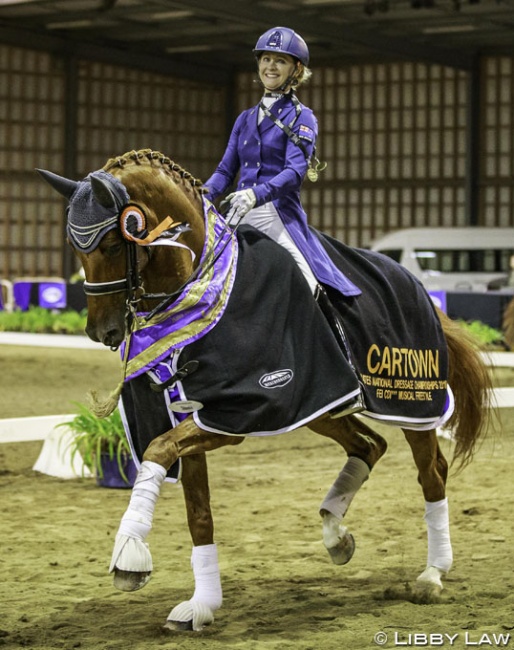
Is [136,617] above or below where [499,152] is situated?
below

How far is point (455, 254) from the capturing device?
20297mm

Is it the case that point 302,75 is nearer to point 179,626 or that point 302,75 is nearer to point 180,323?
point 180,323

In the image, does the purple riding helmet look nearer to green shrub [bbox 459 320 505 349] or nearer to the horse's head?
the horse's head

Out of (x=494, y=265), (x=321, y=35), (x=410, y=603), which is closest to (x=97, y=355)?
(x=321, y=35)

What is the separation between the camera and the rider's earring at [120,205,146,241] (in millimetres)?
3734

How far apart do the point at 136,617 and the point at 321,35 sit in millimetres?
15624

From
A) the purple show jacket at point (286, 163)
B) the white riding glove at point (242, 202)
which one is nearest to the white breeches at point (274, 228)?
the purple show jacket at point (286, 163)

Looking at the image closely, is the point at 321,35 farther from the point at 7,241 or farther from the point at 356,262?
the point at 356,262

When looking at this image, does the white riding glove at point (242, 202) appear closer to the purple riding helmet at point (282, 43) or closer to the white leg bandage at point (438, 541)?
the purple riding helmet at point (282, 43)

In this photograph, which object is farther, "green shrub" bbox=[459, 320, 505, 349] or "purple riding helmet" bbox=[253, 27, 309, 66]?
"green shrub" bbox=[459, 320, 505, 349]

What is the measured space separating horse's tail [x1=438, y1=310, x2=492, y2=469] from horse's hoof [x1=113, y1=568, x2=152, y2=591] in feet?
6.84

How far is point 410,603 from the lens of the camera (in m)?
4.41

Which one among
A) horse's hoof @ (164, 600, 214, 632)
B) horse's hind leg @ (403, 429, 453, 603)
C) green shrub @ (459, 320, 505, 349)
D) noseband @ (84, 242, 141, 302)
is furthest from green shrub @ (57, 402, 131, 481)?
green shrub @ (459, 320, 505, 349)

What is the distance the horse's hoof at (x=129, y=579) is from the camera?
138 inches
